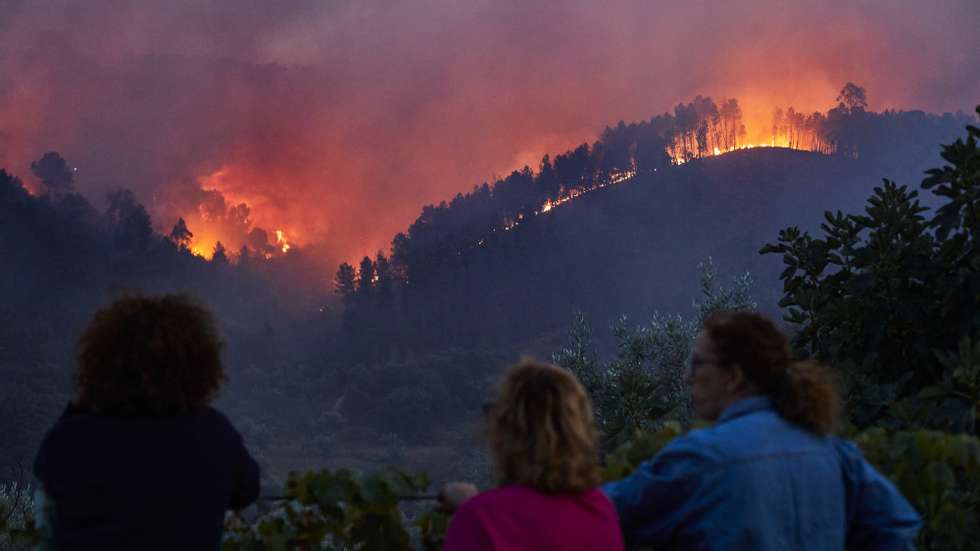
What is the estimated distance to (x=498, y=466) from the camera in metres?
2.58

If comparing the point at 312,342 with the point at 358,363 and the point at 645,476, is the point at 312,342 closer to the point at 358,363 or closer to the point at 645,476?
the point at 358,363

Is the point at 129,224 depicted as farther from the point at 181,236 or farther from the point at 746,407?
the point at 746,407

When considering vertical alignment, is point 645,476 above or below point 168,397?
below

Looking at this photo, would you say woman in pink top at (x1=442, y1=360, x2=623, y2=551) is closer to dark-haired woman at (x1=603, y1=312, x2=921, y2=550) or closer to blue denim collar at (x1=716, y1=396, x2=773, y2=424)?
dark-haired woman at (x1=603, y1=312, x2=921, y2=550)

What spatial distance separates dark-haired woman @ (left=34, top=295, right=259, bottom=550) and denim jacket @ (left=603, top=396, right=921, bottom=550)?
1.25 meters

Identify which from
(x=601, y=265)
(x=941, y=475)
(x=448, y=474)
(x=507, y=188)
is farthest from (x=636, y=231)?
(x=941, y=475)

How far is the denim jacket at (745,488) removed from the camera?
8.69 ft

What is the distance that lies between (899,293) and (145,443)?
558 cm

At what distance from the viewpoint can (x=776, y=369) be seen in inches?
113

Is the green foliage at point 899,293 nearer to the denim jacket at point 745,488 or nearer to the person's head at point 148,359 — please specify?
the denim jacket at point 745,488

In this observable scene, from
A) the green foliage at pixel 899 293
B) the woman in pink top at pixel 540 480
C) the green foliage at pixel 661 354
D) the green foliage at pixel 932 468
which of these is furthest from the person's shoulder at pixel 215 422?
the green foliage at pixel 661 354

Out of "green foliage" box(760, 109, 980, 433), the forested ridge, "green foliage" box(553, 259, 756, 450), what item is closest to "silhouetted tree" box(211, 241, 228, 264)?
the forested ridge

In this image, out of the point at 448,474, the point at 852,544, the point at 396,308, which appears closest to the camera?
the point at 852,544

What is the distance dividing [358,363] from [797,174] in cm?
6842
